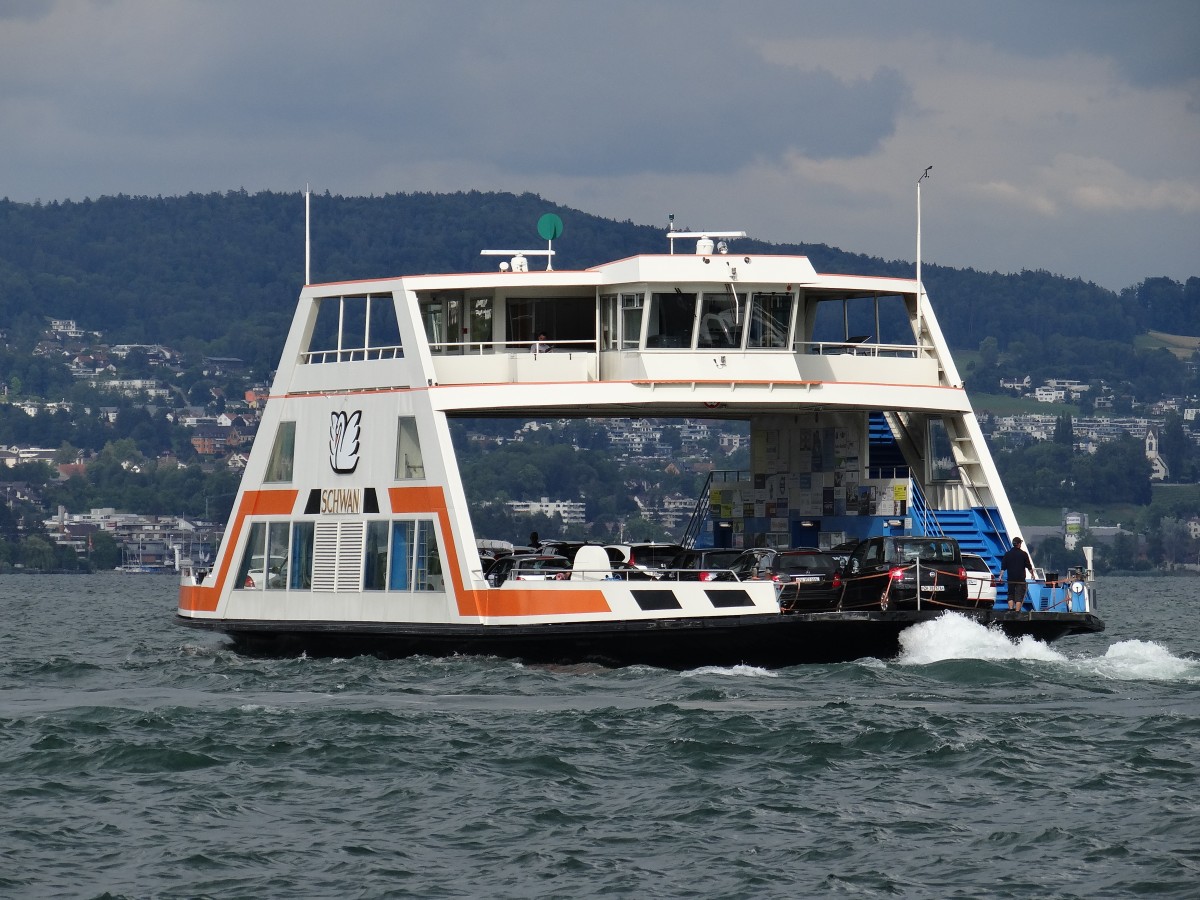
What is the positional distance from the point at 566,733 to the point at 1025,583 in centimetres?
849

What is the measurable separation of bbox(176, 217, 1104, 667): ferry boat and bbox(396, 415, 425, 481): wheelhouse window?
1.4 inches

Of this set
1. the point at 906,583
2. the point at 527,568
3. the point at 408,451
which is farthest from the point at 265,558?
the point at 906,583

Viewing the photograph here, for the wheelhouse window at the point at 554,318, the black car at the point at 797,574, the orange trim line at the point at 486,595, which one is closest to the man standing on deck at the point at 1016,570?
the black car at the point at 797,574

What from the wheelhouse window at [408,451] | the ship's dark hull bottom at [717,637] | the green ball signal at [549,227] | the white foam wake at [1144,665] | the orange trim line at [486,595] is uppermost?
the green ball signal at [549,227]

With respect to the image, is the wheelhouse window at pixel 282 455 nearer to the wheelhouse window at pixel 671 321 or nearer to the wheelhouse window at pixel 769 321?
the wheelhouse window at pixel 671 321

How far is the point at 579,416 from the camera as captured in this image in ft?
112

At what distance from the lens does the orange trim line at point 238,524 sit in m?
32.7

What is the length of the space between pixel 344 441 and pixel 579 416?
14.1 ft

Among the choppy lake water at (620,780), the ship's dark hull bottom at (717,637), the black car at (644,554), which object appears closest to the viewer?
the choppy lake water at (620,780)

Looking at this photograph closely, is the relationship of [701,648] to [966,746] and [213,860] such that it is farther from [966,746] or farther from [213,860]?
[213,860]

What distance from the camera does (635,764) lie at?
20891 mm

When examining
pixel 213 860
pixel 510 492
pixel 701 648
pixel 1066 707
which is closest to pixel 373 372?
pixel 701 648

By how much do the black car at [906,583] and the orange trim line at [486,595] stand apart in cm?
328

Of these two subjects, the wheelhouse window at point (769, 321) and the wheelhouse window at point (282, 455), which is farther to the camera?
the wheelhouse window at point (282, 455)
